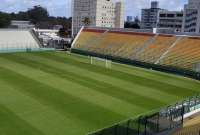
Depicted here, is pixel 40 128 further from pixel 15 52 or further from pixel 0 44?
pixel 0 44

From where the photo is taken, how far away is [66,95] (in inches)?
853

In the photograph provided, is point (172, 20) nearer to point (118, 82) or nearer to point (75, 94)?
point (118, 82)

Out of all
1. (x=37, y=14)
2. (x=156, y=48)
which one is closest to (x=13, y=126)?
(x=156, y=48)

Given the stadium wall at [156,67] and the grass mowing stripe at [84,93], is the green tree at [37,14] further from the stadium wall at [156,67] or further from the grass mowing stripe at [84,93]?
the grass mowing stripe at [84,93]

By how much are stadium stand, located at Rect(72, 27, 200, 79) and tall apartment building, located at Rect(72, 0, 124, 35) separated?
78001mm

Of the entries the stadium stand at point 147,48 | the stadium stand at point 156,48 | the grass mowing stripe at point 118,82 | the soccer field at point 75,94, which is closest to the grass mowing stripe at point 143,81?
the soccer field at point 75,94

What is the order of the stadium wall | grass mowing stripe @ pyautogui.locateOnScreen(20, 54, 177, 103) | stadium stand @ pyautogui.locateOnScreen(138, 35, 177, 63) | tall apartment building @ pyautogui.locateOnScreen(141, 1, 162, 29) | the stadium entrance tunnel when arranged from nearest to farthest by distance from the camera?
1. the stadium entrance tunnel
2. grass mowing stripe @ pyautogui.locateOnScreen(20, 54, 177, 103)
3. the stadium wall
4. stadium stand @ pyautogui.locateOnScreen(138, 35, 177, 63)
5. tall apartment building @ pyautogui.locateOnScreen(141, 1, 162, 29)

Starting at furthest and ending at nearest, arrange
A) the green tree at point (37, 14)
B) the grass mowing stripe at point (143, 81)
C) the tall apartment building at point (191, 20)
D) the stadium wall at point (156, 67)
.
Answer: the green tree at point (37, 14), the tall apartment building at point (191, 20), the stadium wall at point (156, 67), the grass mowing stripe at point (143, 81)

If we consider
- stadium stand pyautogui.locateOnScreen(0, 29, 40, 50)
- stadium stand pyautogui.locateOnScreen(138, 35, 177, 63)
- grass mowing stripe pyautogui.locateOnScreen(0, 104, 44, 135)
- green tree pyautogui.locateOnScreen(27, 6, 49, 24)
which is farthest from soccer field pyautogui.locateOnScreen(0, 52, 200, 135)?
green tree pyautogui.locateOnScreen(27, 6, 49, 24)

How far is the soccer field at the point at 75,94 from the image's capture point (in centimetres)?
1641

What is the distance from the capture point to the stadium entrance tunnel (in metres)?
14.1

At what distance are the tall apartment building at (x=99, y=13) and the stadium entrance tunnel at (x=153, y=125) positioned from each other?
362 feet

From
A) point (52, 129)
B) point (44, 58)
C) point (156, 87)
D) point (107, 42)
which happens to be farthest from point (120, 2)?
point (52, 129)

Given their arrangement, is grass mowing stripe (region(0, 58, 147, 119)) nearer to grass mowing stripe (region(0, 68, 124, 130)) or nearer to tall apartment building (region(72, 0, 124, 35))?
grass mowing stripe (region(0, 68, 124, 130))
